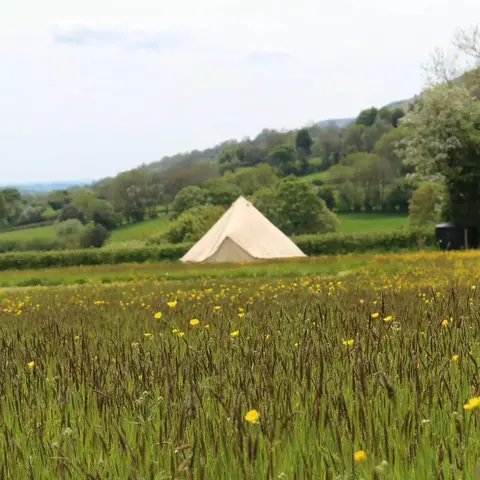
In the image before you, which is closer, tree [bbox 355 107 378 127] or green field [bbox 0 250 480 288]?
green field [bbox 0 250 480 288]

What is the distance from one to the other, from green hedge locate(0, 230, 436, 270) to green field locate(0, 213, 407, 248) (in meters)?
40.3

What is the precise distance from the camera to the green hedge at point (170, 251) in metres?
43.5

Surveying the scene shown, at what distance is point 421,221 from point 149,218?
64.7 m

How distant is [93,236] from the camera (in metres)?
108

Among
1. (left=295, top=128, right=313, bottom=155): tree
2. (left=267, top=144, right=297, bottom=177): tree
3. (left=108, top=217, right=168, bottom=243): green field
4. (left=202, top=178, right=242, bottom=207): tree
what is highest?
(left=295, top=128, right=313, bottom=155): tree

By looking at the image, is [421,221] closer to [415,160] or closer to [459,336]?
[415,160]

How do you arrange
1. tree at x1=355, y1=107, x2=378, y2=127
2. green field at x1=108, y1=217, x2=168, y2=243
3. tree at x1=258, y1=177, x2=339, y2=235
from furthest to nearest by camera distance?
tree at x1=355, y1=107, x2=378, y2=127
green field at x1=108, y1=217, x2=168, y2=243
tree at x1=258, y1=177, x2=339, y2=235

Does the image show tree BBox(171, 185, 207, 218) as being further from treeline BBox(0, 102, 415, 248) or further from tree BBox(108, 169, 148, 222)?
tree BBox(108, 169, 148, 222)

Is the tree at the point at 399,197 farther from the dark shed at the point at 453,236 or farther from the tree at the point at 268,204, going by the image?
the dark shed at the point at 453,236

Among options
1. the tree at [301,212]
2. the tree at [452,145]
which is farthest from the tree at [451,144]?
the tree at [301,212]

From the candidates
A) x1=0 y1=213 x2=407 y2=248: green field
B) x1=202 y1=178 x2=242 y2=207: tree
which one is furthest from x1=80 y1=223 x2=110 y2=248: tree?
x1=202 y1=178 x2=242 y2=207: tree

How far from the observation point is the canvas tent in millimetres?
37781

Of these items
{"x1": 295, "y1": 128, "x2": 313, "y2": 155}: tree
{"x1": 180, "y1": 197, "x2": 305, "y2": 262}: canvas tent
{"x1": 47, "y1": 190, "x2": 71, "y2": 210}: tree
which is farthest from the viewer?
{"x1": 295, "y1": 128, "x2": 313, "y2": 155}: tree

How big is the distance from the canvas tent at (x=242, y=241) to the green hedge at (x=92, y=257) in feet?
20.5
